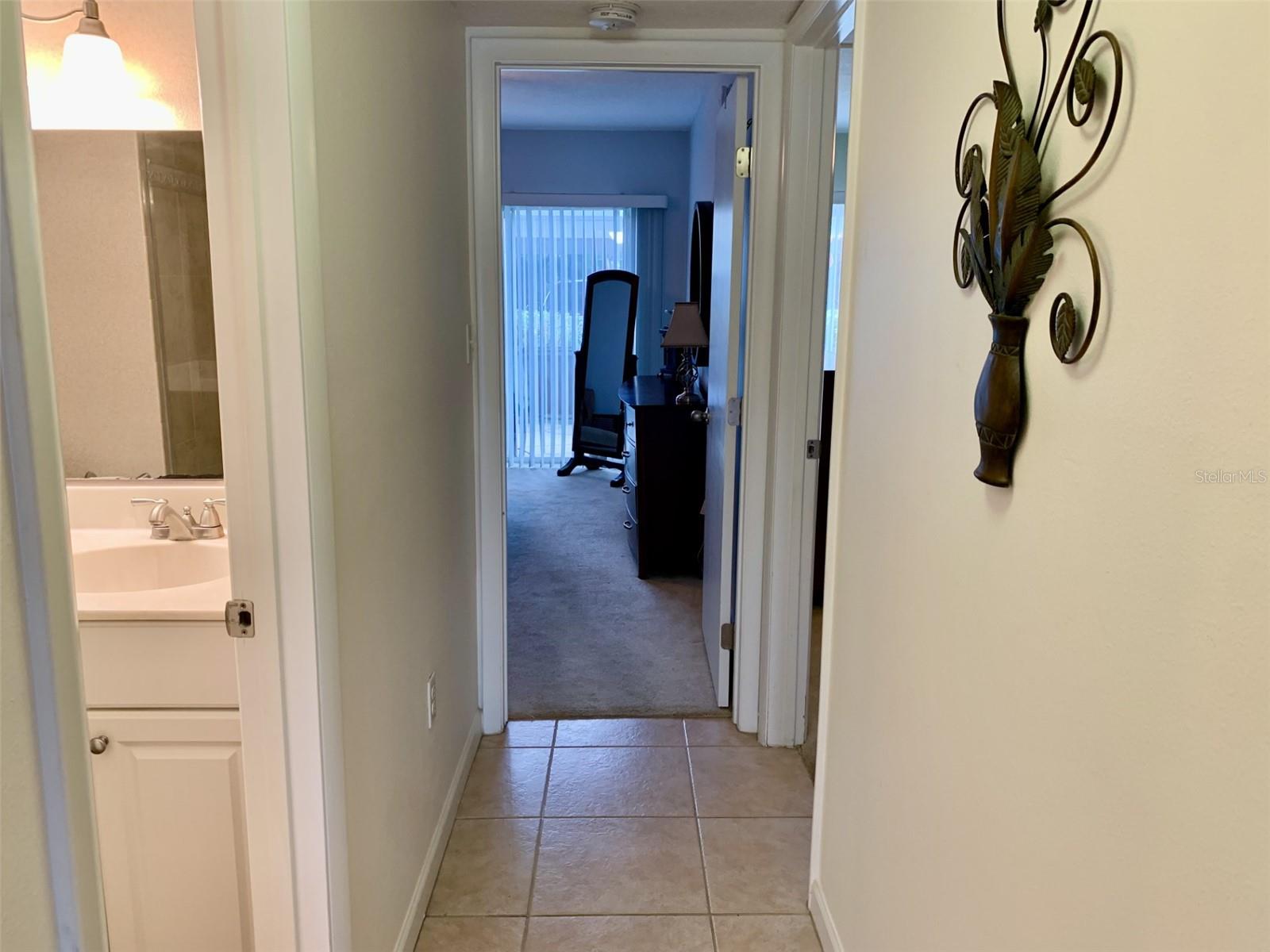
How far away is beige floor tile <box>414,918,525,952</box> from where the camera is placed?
1.93 meters

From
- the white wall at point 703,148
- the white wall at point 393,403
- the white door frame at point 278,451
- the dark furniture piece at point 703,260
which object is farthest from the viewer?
the dark furniture piece at point 703,260

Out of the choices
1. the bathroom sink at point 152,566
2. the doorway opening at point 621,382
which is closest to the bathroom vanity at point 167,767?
the bathroom sink at point 152,566

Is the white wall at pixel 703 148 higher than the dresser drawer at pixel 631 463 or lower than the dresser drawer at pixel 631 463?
higher

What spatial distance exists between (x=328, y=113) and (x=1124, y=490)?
46.8 inches

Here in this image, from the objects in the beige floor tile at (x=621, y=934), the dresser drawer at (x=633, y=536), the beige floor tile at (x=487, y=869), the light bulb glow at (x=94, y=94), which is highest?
the light bulb glow at (x=94, y=94)

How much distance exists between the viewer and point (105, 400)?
201cm

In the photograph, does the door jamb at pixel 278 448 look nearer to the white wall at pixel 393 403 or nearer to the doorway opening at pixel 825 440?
the white wall at pixel 393 403

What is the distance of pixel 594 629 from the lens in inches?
145

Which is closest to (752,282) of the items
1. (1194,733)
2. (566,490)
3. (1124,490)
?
(1124,490)

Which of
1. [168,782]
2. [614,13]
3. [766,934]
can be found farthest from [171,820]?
[614,13]

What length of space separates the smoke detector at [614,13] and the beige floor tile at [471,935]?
217 centimetres

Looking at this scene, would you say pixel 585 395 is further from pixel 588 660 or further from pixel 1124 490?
pixel 1124 490

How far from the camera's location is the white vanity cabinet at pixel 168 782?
146 centimetres

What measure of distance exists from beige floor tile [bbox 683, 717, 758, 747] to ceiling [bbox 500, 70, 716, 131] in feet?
9.73
